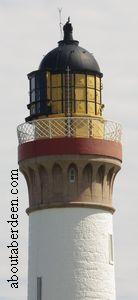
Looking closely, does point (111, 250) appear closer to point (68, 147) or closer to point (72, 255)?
point (72, 255)

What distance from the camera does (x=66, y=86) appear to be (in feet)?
148

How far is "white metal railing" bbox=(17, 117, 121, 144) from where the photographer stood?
1778 inches

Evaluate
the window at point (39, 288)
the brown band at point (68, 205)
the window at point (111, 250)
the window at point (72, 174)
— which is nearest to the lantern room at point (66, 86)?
the window at point (72, 174)

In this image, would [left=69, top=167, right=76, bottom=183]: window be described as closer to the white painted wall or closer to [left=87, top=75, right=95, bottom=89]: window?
the white painted wall

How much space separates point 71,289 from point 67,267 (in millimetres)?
806

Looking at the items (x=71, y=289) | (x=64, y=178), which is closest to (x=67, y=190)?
(x=64, y=178)

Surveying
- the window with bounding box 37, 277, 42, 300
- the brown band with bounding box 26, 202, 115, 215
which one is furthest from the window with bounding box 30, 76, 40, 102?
the window with bounding box 37, 277, 42, 300

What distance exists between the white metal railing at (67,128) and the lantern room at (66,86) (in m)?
0.24

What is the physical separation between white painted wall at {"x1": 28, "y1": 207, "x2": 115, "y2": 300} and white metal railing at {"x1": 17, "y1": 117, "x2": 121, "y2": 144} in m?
2.80

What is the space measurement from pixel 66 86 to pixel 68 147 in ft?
7.37

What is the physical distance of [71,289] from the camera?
145ft

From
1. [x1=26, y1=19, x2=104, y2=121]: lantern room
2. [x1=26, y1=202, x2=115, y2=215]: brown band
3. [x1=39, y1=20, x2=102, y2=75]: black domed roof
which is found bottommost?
[x1=26, y1=202, x2=115, y2=215]: brown band

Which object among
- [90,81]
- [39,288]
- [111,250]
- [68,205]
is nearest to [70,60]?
[90,81]

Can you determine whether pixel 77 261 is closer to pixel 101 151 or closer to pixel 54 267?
pixel 54 267
